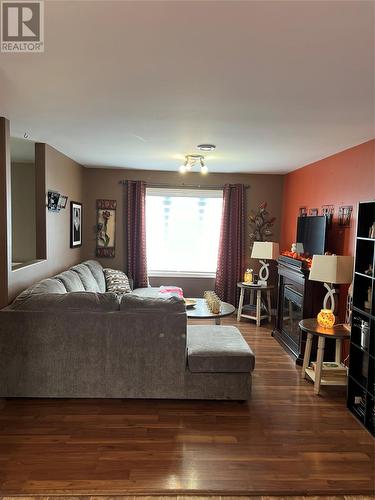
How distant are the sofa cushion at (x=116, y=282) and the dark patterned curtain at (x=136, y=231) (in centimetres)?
56

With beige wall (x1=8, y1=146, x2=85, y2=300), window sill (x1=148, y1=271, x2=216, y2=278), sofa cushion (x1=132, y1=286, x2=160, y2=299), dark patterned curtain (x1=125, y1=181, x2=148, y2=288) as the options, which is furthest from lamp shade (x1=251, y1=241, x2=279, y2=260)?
beige wall (x1=8, y1=146, x2=85, y2=300)

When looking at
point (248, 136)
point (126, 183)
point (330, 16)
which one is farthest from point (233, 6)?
point (126, 183)

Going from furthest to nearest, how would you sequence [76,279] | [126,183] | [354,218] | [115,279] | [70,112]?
[126,183], [115,279], [76,279], [354,218], [70,112]

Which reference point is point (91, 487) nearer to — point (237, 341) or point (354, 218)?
point (237, 341)

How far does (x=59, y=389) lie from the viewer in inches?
120

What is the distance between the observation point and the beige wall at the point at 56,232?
139 inches

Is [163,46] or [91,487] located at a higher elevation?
[163,46]

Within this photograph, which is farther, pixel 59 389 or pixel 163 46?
pixel 59 389

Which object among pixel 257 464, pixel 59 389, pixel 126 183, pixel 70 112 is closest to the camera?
pixel 257 464

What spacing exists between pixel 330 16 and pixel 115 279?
448 cm

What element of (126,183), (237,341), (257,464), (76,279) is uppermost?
(126,183)

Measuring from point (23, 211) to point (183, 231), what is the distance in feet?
8.38

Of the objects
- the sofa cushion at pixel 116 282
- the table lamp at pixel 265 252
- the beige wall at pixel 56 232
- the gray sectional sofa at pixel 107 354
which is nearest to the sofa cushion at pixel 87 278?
the beige wall at pixel 56 232

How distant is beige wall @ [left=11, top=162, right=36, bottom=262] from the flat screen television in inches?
150
